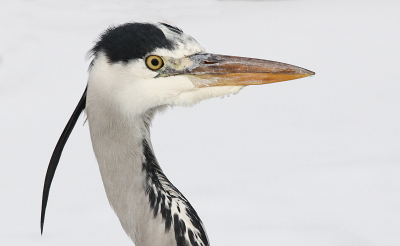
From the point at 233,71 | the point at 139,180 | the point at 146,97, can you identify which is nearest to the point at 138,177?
the point at 139,180

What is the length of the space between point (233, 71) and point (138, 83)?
0.23 meters

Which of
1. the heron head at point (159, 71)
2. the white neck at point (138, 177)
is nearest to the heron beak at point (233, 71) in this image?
Result: the heron head at point (159, 71)

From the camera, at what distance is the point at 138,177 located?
1.29m

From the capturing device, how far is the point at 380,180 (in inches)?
105

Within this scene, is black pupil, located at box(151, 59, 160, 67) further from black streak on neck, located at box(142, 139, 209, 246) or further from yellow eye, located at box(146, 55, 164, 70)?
black streak on neck, located at box(142, 139, 209, 246)

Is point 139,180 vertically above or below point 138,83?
below

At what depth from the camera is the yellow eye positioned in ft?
4.07

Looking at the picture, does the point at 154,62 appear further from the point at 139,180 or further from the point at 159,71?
the point at 139,180

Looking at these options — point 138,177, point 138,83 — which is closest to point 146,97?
point 138,83

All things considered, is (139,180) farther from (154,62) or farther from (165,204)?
(154,62)

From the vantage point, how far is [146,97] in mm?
1256

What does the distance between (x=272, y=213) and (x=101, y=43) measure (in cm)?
146

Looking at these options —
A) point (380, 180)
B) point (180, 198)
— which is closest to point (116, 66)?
point (180, 198)

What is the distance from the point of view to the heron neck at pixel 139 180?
4.19ft
